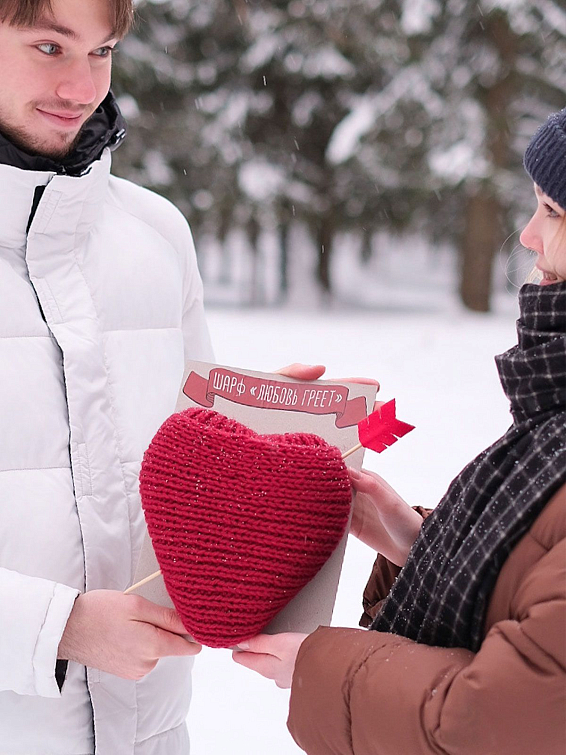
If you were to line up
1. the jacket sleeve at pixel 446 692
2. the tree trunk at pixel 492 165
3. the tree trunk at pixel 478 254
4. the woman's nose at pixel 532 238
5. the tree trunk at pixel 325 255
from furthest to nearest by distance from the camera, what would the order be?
the tree trunk at pixel 325 255, the tree trunk at pixel 478 254, the tree trunk at pixel 492 165, the woman's nose at pixel 532 238, the jacket sleeve at pixel 446 692

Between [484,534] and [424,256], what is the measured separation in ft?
71.3

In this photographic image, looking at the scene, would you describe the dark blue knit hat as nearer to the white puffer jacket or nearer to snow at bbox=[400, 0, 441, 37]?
the white puffer jacket

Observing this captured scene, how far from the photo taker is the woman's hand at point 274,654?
108cm

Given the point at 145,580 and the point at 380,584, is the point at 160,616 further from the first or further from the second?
the point at 380,584

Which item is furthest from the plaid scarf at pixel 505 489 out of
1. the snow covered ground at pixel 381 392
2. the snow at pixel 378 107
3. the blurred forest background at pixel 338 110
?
the snow at pixel 378 107

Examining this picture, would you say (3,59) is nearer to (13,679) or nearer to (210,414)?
(210,414)

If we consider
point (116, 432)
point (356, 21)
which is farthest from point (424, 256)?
point (116, 432)

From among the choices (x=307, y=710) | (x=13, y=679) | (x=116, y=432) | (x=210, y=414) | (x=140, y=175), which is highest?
(x=210, y=414)

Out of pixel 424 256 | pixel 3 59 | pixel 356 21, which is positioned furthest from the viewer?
pixel 424 256

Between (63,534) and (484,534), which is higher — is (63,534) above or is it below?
below

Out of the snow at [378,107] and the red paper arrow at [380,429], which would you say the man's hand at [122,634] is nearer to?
the red paper arrow at [380,429]

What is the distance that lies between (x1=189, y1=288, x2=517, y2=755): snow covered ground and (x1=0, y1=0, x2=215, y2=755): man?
1.03 meters

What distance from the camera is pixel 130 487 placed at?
51.6 inches

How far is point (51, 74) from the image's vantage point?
124 cm
